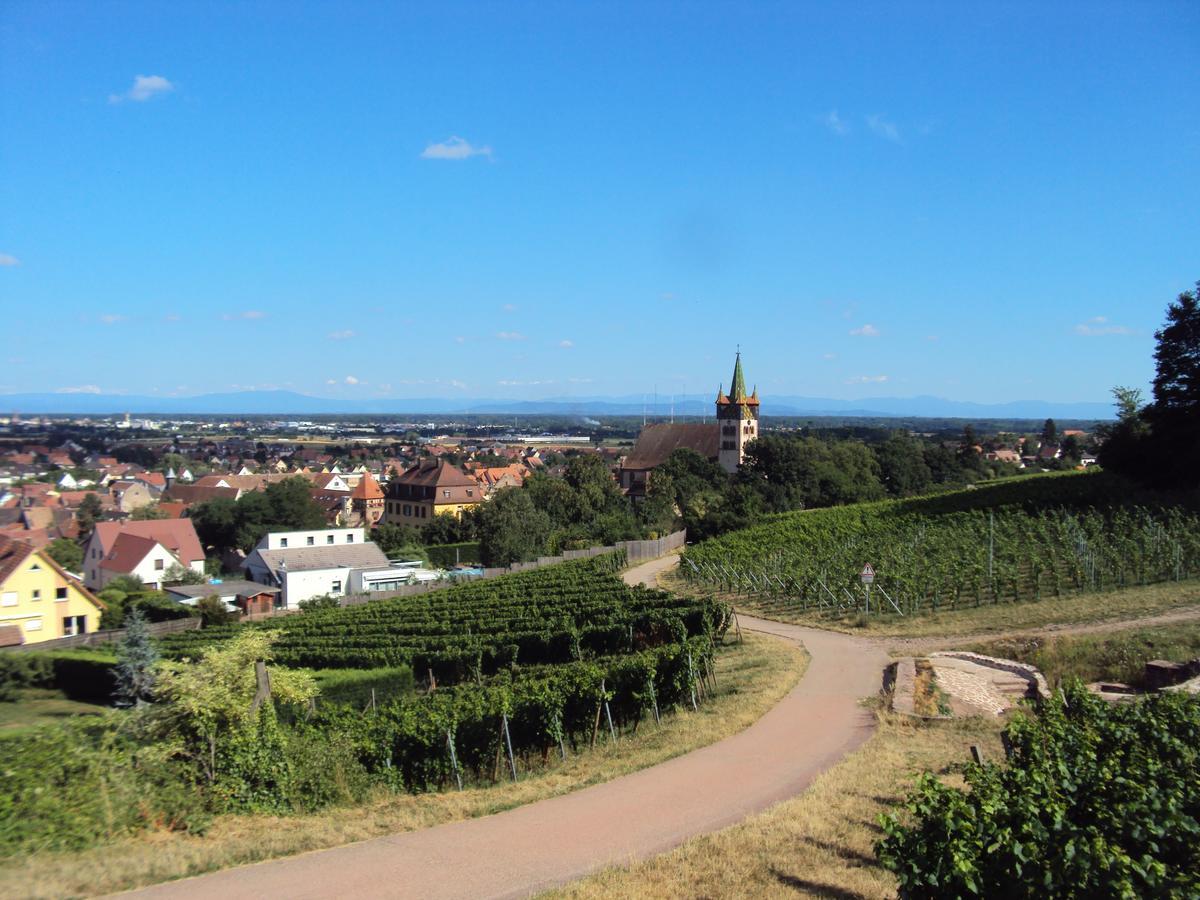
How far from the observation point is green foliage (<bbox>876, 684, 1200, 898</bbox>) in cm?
599

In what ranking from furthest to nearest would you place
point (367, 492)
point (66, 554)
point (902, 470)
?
point (367, 492), point (902, 470), point (66, 554)

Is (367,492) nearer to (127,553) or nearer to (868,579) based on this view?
(127,553)

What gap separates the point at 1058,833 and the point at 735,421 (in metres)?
102

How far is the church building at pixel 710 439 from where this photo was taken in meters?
107

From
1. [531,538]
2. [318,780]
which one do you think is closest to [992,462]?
[531,538]

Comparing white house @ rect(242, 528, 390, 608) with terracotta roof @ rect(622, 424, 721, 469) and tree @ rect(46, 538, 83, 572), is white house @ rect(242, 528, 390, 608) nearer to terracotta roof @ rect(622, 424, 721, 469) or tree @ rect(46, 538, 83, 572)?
tree @ rect(46, 538, 83, 572)

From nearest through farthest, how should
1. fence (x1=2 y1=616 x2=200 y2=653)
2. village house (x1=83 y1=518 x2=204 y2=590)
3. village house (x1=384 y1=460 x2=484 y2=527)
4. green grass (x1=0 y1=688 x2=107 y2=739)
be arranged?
green grass (x1=0 y1=688 x2=107 y2=739), fence (x1=2 y1=616 x2=200 y2=653), village house (x1=83 y1=518 x2=204 y2=590), village house (x1=384 y1=460 x2=484 y2=527)

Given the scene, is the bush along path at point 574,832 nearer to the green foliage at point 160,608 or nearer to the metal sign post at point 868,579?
the metal sign post at point 868,579

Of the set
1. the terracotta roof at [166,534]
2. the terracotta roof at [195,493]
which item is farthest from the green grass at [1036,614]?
the terracotta roof at [195,493]


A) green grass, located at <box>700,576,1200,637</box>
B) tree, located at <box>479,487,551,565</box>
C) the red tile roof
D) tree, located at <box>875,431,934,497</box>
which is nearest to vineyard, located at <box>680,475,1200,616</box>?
green grass, located at <box>700,576,1200,637</box>

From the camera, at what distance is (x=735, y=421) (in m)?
107

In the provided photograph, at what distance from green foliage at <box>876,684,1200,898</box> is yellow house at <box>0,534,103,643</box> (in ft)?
134

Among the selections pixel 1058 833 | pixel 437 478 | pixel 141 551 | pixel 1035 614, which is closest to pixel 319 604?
pixel 141 551

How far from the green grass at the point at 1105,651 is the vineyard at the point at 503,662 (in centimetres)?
748
